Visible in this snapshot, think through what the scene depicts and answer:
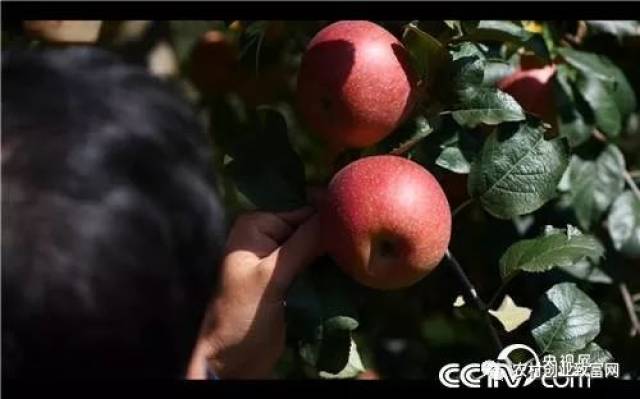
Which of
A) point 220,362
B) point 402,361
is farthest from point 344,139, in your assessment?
point 402,361

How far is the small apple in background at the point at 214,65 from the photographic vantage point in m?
1.98

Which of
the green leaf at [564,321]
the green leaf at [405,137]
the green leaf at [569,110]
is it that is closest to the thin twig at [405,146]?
the green leaf at [405,137]

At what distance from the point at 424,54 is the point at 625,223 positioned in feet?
1.63

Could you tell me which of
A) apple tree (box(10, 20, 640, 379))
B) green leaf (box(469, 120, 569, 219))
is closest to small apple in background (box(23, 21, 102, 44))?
apple tree (box(10, 20, 640, 379))

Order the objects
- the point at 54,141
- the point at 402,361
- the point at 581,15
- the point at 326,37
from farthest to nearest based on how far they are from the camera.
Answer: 1. the point at 402,361
2. the point at 581,15
3. the point at 326,37
4. the point at 54,141

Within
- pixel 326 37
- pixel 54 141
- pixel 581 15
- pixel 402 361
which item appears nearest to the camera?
pixel 54 141

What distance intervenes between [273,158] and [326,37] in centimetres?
14

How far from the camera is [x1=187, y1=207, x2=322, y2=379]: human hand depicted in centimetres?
127

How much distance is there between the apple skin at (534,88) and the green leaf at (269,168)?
31 cm

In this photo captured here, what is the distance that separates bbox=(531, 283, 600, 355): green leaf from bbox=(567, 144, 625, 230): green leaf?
0.96ft

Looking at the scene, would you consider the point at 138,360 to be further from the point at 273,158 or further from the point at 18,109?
the point at 273,158

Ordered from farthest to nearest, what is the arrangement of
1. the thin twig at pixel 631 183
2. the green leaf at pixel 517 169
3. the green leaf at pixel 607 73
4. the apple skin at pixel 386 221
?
the thin twig at pixel 631 183
the green leaf at pixel 607 73
the green leaf at pixel 517 169
the apple skin at pixel 386 221

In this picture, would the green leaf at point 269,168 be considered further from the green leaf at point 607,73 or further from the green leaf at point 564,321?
the green leaf at point 607,73

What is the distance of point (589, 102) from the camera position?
1601 mm
